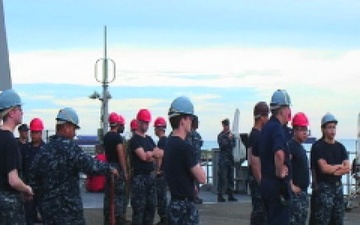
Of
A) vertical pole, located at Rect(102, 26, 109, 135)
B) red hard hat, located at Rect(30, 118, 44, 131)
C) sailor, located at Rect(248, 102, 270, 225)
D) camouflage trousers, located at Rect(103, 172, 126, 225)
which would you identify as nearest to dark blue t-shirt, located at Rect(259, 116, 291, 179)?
sailor, located at Rect(248, 102, 270, 225)

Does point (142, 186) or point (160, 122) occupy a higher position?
point (160, 122)

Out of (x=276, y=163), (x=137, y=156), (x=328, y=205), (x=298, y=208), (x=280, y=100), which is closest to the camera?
(x=276, y=163)

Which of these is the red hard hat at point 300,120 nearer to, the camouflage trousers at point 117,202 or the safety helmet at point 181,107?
the safety helmet at point 181,107

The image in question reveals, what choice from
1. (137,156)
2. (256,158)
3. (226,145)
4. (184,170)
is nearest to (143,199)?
(137,156)

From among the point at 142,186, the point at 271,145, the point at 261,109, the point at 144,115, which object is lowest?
the point at 142,186

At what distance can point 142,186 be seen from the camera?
12.6m

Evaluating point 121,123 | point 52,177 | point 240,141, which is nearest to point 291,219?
point 52,177

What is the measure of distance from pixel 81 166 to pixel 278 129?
218 cm

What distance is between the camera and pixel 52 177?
27.1ft

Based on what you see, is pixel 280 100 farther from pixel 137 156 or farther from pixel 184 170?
pixel 137 156

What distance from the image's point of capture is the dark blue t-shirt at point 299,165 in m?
10.0

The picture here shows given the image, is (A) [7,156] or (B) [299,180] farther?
(B) [299,180]

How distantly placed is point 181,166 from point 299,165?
2568mm

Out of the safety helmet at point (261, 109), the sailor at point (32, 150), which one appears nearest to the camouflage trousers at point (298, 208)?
the safety helmet at point (261, 109)
